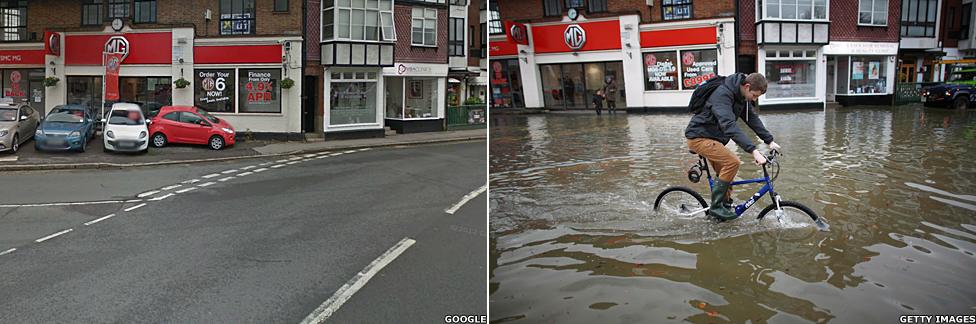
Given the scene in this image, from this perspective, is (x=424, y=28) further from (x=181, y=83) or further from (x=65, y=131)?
(x=65, y=131)

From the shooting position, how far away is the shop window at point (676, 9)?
24584 mm

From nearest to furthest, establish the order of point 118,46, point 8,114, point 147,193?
1. point 147,193
2. point 8,114
3. point 118,46

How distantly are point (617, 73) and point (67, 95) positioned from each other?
19.3 metres

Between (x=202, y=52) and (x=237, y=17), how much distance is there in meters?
1.69

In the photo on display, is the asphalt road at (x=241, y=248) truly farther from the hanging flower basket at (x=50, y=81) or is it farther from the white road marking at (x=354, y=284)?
the hanging flower basket at (x=50, y=81)

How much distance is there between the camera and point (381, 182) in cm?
1380

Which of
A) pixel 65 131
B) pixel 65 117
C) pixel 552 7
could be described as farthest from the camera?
pixel 552 7

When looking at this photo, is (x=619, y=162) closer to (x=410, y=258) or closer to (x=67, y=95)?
(x=410, y=258)

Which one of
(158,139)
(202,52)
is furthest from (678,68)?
(158,139)

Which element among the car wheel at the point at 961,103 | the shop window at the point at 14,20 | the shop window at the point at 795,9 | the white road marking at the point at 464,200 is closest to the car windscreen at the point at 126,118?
the shop window at the point at 14,20

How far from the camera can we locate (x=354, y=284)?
6000 mm

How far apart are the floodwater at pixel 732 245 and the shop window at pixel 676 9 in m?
14.4

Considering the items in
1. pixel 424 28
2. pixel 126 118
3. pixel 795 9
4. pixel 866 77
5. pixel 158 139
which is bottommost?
pixel 158 139

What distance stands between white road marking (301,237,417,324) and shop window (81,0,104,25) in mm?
23600
